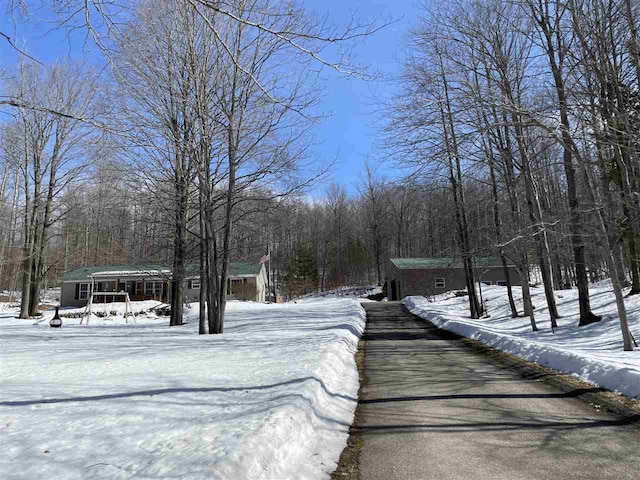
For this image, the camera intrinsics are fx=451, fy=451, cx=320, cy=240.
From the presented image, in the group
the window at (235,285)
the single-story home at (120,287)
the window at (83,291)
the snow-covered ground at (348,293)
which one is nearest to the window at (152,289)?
the single-story home at (120,287)

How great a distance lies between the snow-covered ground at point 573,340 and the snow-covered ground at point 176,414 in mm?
3739

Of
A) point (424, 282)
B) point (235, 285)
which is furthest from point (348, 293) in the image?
point (235, 285)

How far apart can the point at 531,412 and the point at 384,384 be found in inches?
96.8

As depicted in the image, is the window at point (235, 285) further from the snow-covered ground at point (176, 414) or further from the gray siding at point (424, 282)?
the snow-covered ground at point (176, 414)

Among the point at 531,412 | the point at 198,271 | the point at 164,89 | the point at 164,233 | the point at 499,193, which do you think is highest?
the point at 164,89

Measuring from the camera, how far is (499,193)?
19.4m

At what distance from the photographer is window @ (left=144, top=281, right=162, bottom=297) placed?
39.4m

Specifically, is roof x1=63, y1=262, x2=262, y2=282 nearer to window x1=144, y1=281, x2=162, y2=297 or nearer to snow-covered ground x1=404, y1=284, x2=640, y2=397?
window x1=144, y1=281, x2=162, y2=297

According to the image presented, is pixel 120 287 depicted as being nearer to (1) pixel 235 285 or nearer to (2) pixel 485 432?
(1) pixel 235 285

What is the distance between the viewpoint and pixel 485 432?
4.52 m

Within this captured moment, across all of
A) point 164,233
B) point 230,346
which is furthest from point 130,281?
point 230,346

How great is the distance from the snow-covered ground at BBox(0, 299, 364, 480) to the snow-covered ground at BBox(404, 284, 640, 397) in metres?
3.74

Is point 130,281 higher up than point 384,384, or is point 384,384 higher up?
point 130,281

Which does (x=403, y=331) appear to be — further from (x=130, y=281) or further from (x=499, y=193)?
(x=130, y=281)
